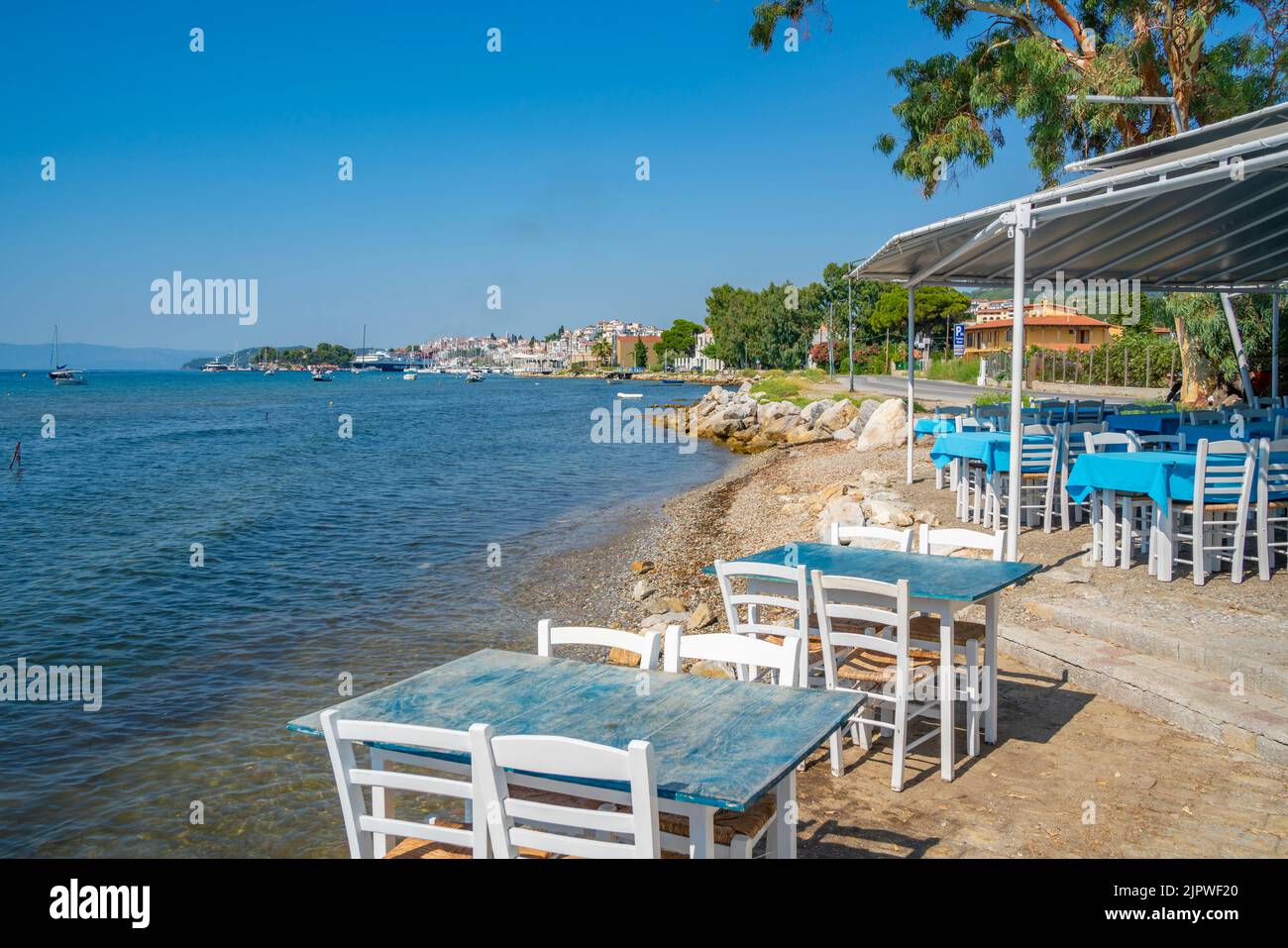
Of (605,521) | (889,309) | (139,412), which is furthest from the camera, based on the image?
(889,309)

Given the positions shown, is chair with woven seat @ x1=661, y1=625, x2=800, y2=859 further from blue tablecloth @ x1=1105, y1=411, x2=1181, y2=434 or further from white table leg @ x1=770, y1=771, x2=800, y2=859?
blue tablecloth @ x1=1105, y1=411, x2=1181, y2=434

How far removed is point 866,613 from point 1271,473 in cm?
537

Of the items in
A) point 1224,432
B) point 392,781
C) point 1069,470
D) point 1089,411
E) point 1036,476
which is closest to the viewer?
point 392,781

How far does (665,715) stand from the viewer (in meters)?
3.25

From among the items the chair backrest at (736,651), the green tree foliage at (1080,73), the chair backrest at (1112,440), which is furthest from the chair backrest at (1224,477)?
the green tree foliage at (1080,73)

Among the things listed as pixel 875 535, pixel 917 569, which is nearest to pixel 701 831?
pixel 917 569

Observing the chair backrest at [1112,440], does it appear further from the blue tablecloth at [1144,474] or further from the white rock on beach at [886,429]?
the white rock on beach at [886,429]

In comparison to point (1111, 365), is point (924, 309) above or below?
above

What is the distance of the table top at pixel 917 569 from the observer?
15.7 ft

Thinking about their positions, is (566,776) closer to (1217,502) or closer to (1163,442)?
(1217,502)

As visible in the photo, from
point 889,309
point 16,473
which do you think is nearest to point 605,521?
point 16,473

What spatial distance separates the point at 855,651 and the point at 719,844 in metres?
2.55
